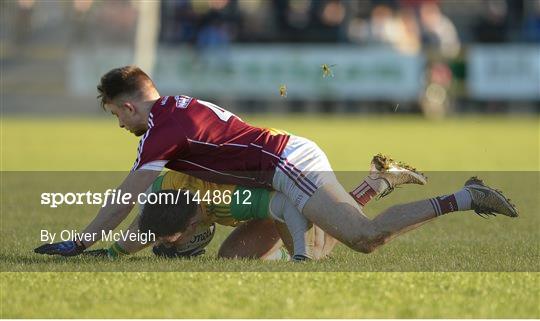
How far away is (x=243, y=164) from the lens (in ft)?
27.1

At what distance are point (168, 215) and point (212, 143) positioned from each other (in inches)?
23.4

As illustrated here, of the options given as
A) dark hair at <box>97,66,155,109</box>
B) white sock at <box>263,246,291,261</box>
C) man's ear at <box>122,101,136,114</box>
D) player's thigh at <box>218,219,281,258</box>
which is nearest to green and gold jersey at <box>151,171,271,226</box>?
player's thigh at <box>218,219,281,258</box>

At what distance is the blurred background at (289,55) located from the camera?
1139 inches

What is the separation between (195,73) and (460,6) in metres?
8.79

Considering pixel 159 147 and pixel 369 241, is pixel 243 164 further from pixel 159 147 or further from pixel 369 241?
pixel 369 241

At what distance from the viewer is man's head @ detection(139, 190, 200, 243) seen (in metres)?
8.00

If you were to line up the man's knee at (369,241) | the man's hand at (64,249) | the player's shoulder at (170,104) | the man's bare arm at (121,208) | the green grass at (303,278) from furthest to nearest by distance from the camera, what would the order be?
the player's shoulder at (170,104) < the man's knee at (369,241) < the man's hand at (64,249) < the man's bare arm at (121,208) < the green grass at (303,278)

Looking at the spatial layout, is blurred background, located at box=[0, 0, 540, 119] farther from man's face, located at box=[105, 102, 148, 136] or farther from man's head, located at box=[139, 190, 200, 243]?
man's head, located at box=[139, 190, 200, 243]

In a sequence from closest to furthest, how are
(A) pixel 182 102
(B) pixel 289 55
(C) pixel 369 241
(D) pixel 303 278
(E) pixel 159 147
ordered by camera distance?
(D) pixel 303 278
(E) pixel 159 147
(C) pixel 369 241
(A) pixel 182 102
(B) pixel 289 55

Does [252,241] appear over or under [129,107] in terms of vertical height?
under

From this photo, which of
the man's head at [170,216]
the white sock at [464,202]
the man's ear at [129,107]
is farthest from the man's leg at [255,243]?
the white sock at [464,202]

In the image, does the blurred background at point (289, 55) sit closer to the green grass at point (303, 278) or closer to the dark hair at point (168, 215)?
the green grass at point (303, 278)

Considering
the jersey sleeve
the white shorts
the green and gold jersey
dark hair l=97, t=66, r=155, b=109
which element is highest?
dark hair l=97, t=66, r=155, b=109

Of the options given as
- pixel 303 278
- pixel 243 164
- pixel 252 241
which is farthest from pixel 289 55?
pixel 303 278
